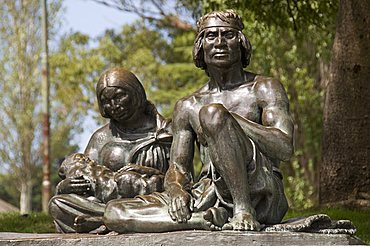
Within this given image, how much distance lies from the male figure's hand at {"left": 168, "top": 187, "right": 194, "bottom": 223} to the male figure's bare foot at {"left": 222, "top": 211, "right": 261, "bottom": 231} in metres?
0.32

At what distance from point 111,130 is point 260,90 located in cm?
174

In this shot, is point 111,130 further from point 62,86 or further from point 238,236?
point 62,86

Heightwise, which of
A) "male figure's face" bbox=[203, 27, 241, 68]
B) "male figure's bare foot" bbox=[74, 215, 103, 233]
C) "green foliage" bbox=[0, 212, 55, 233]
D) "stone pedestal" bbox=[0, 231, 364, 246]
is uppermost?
"male figure's face" bbox=[203, 27, 241, 68]

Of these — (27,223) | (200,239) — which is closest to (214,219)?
(200,239)

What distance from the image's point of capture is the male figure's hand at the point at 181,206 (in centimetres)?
745

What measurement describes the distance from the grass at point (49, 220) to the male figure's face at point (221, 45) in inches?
153

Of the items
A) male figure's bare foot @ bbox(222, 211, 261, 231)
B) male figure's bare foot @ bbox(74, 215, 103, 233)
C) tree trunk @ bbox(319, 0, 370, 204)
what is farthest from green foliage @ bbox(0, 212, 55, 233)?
male figure's bare foot @ bbox(222, 211, 261, 231)

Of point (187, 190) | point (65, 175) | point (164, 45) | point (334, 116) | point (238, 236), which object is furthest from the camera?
point (164, 45)

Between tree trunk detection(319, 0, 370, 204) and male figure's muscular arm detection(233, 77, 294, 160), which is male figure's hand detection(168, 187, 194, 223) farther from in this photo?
tree trunk detection(319, 0, 370, 204)

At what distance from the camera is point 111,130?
9.16 m

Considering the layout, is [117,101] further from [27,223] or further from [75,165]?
[27,223]

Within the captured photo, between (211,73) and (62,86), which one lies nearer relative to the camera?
(211,73)

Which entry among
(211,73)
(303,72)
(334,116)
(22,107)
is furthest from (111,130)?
(22,107)

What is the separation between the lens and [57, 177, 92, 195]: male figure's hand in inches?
341
